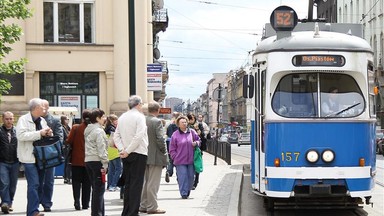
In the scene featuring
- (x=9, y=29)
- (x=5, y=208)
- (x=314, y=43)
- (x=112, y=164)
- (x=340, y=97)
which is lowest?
(x=5, y=208)

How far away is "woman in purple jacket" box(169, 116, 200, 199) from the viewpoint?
46.4 feet

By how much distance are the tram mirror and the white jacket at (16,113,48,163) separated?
347 centimetres

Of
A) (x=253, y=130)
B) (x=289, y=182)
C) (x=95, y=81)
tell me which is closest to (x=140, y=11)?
(x=95, y=81)

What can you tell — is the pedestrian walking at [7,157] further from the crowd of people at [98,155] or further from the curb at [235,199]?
the curb at [235,199]

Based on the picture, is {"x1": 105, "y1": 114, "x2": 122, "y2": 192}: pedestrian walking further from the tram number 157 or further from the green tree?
the tram number 157

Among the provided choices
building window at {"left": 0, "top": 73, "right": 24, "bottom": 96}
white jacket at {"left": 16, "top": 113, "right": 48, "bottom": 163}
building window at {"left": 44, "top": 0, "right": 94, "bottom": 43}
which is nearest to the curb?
white jacket at {"left": 16, "top": 113, "right": 48, "bottom": 163}

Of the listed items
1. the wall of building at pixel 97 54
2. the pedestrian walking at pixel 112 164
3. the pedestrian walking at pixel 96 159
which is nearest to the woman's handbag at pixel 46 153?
the pedestrian walking at pixel 96 159

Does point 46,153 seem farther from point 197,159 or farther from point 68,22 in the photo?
point 68,22

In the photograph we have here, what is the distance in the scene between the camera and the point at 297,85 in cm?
1123

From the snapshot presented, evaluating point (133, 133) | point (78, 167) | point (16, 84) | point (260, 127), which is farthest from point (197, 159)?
point (16, 84)

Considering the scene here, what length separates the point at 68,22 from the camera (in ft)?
95.1

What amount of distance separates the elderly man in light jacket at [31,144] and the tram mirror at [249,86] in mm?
3283

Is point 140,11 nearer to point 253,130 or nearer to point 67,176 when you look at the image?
point 67,176

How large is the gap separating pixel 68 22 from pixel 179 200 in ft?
54.8
